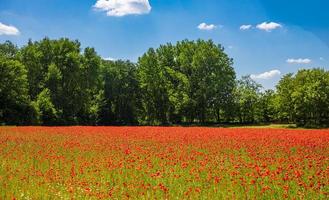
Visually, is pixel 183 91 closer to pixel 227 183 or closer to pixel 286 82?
pixel 286 82

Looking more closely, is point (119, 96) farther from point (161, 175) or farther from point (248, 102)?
point (161, 175)

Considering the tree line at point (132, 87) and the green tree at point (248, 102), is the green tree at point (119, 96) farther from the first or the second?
the green tree at point (248, 102)

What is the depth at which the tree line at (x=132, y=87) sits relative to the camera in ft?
173

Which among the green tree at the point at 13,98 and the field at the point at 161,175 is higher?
the green tree at the point at 13,98

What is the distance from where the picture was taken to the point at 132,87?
75.9m

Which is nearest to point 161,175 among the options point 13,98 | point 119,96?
point 13,98

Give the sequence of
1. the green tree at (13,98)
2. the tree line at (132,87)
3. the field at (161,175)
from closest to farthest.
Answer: the field at (161,175) < the green tree at (13,98) < the tree line at (132,87)

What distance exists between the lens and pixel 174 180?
972cm

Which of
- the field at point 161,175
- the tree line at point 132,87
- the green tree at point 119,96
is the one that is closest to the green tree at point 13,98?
the tree line at point 132,87

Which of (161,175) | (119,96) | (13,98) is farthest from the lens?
(119,96)

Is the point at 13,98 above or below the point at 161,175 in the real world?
above

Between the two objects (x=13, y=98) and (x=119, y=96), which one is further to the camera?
(x=119, y=96)

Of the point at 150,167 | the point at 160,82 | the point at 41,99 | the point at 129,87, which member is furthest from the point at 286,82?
the point at 150,167

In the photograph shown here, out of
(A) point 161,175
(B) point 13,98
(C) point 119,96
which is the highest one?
(C) point 119,96
